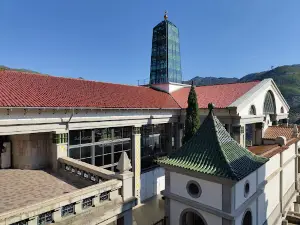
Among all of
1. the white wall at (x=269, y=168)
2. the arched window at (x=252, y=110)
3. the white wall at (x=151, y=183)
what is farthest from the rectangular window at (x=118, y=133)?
the arched window at (x=252, y=110)

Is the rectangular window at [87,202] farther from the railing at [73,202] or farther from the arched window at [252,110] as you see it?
the arched window at [252,110]

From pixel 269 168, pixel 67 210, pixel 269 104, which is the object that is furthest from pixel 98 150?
pixel 269 104

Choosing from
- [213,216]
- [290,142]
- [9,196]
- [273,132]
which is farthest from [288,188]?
→ [9,196]

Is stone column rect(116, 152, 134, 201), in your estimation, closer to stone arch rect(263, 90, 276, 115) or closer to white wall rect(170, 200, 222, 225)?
white wall rect(170, 200, 222, 225)

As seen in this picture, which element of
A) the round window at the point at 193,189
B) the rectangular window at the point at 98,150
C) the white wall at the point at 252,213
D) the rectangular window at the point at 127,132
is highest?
the rectangular window at the point at 127,132

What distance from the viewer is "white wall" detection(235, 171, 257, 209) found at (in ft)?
42.7

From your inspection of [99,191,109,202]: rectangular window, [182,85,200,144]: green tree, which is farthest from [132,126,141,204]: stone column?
[99,191,109,202]: rectangular window

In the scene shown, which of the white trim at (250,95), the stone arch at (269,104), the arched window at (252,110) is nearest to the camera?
the white trim at (250,95)

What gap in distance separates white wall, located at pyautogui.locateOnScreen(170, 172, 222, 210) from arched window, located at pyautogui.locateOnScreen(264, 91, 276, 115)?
19552 millimetres

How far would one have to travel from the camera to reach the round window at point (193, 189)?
46.0ft

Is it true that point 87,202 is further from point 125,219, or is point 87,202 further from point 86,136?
point 86,136

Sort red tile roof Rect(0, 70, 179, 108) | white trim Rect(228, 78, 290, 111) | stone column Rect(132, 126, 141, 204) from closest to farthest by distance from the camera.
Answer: red tile roof Rect(0, 70, 179, 108)
stone column Rect(132, 126, 141, 204)
white trim Rect(228, 78, 290, 111)

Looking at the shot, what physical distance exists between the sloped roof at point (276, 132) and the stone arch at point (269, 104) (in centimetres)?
233

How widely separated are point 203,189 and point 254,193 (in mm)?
3893
